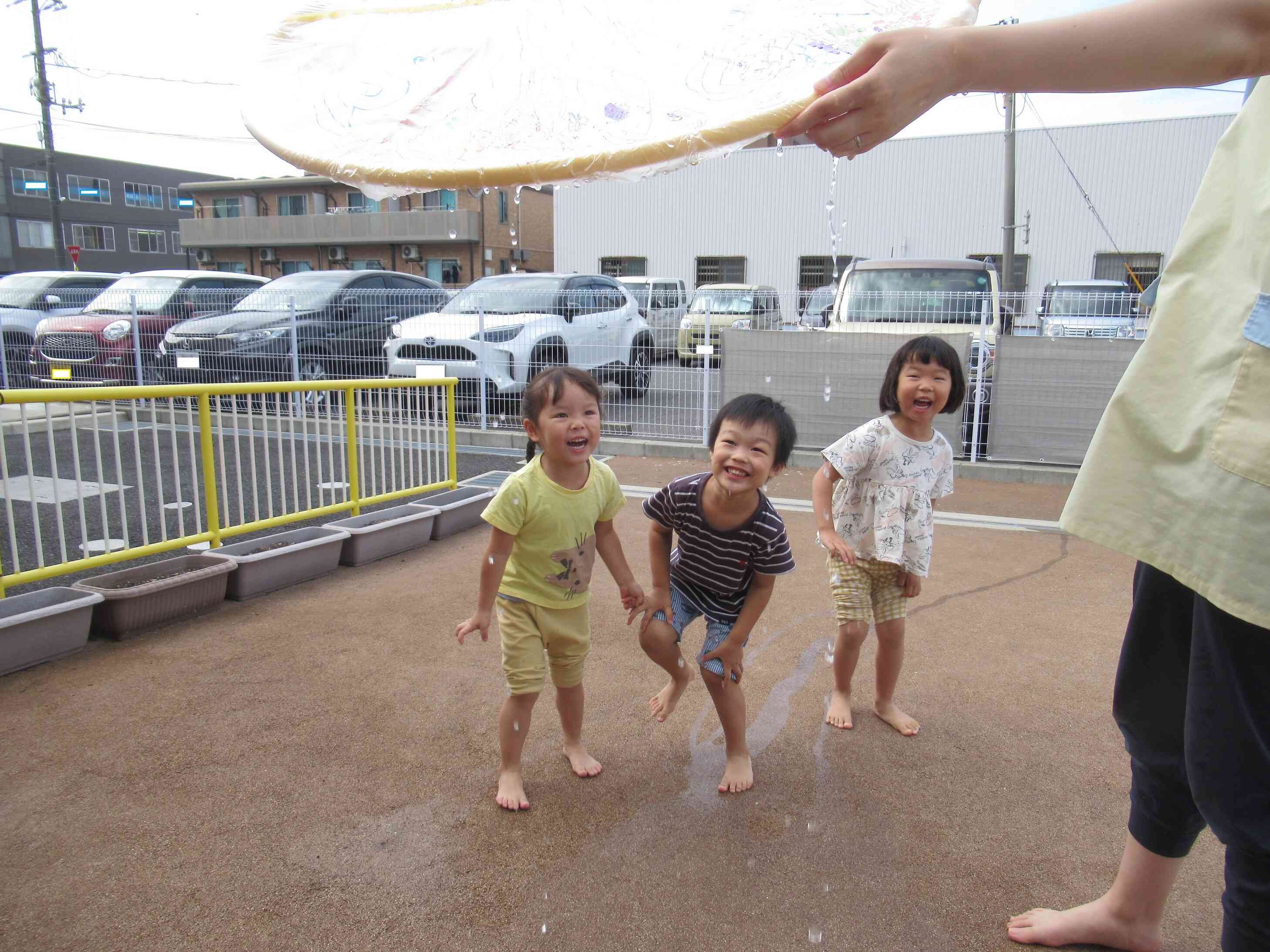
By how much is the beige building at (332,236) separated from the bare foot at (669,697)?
30312 millimetres

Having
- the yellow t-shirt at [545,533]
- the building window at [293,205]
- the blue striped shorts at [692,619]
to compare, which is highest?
the building window at [293,205]

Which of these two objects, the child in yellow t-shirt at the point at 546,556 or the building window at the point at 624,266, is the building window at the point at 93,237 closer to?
the building window at the point at 624,266

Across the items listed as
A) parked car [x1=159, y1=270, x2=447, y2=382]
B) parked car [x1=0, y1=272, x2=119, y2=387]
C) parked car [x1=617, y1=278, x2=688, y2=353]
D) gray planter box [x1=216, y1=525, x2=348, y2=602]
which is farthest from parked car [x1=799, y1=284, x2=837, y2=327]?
parked car [x1=0, y1=272, x2=119, y2=387]

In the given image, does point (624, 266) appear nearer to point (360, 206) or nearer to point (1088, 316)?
point (360, 206)

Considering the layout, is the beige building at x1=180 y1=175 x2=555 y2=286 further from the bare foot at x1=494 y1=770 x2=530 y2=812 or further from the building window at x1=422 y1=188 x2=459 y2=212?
the building window at x1=422 y1=188 x2=459 y2=212

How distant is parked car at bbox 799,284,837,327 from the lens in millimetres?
8961

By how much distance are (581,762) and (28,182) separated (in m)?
54.5

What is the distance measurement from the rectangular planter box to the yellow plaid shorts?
3.09 metres

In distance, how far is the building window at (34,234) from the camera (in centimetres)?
4353

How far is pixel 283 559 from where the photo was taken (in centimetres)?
449

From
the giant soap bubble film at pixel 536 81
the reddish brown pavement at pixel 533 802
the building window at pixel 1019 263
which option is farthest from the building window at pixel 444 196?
the building window at pixel 1019 263

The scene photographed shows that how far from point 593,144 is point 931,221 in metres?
25.2

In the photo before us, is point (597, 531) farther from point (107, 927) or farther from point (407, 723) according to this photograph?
point (107, 927)

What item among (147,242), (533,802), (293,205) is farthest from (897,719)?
(147,242)
